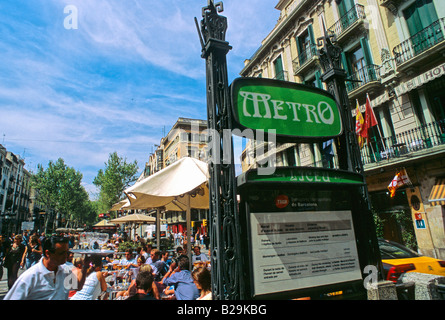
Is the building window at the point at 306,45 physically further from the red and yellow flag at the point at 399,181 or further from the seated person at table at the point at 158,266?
the seated person at table at the point at 158,266

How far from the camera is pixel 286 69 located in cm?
2012

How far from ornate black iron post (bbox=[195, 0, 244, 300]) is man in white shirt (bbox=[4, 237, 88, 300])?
192 centimetres

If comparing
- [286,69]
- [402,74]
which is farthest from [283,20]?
[402,74]

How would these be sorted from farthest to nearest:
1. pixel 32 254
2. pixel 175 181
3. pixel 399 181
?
pixel 399 181
pixel 32 254
pixel 175 181

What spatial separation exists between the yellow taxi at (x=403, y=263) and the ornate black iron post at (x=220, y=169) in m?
4.81

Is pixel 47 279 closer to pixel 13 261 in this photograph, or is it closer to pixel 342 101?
pixel 342 101

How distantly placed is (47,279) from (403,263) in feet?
22.7

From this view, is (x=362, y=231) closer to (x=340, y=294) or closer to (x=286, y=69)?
(x=340, y=294)

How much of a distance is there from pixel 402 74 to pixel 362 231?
12.3 meters

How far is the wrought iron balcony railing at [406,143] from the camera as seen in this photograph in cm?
1105

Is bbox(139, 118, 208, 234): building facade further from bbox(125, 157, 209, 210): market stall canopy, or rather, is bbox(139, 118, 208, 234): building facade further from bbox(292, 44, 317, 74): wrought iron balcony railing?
bbox(125, 157, 209, 210): market stall canopy

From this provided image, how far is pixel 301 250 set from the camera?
117 inches

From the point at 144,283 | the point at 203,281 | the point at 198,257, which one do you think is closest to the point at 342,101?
the point at 203,281

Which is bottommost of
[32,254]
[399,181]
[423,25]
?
[32,254]
